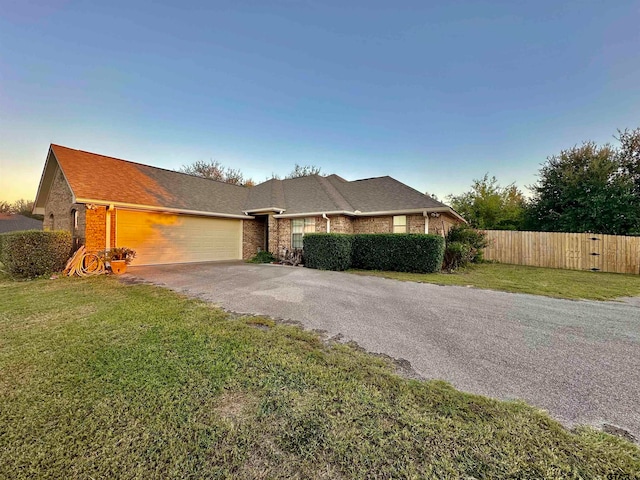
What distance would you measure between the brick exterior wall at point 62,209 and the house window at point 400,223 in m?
13.6

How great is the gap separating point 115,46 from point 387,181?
534 inches

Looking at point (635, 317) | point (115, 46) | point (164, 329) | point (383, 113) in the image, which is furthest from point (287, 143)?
point (635, 317)

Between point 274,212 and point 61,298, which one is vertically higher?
point 274,212

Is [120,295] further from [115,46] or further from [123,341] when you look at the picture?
[115,46]

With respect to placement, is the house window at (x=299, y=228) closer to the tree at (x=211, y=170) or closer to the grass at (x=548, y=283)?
the grass at (x=548, y=283)

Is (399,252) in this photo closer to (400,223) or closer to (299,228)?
(400,223)

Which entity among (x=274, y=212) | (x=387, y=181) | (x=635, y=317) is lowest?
(x=635, y=317)

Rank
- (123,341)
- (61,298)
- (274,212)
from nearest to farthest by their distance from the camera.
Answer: (123,341) < (61,298) < (274,212)

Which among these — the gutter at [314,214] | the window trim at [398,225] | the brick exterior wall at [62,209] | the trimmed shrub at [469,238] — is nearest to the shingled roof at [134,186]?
the brick exterior wall at [62,209]

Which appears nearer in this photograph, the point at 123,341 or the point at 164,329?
the point at 123,341

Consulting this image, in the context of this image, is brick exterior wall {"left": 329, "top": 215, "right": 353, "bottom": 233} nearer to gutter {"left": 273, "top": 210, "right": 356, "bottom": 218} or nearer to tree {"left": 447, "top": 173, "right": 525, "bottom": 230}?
gutter {"left": 273, "top": 210, "right": 356, "bottom": 218}

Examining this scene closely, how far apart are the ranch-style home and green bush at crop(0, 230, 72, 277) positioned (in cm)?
101

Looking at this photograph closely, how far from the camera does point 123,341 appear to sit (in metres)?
3.51

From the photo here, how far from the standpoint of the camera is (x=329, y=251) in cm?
1086
